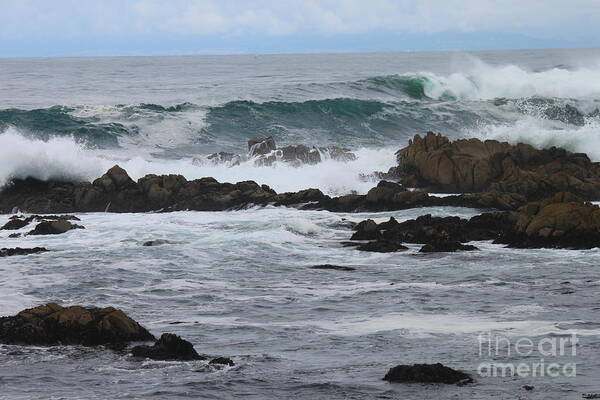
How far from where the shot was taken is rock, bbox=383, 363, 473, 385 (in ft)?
34.4

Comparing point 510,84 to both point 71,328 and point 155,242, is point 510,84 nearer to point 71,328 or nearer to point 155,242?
point 155,242

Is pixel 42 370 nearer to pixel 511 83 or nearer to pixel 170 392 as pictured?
pixel 170 392

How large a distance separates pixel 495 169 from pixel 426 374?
17.0 m

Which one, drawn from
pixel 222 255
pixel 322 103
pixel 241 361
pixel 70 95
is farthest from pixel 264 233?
pixel 70 95

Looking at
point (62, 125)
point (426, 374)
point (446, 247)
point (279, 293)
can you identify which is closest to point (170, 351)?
point (426, 374)

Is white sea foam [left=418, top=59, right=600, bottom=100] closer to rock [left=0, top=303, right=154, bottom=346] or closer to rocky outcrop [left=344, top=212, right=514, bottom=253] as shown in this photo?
rocky outcrop [left=344, top=212, right=514, bottom=253]

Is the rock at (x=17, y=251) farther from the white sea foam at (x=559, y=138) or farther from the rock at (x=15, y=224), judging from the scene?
the white sea foam at (x=559, y=138)

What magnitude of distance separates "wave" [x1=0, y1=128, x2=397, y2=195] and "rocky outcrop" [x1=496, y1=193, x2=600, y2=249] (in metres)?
9.27

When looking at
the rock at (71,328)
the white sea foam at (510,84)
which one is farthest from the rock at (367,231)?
the white sea foam at (510,84)

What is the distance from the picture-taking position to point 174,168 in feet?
107

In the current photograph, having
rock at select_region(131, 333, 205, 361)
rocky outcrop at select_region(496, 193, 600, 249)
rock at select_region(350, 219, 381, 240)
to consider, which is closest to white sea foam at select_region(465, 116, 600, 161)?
rocky outcrop at select_region(496, 193, 600, 249)

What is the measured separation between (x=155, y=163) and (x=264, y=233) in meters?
13.2

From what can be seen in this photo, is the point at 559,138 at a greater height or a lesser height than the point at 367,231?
greater

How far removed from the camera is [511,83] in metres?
58.0
